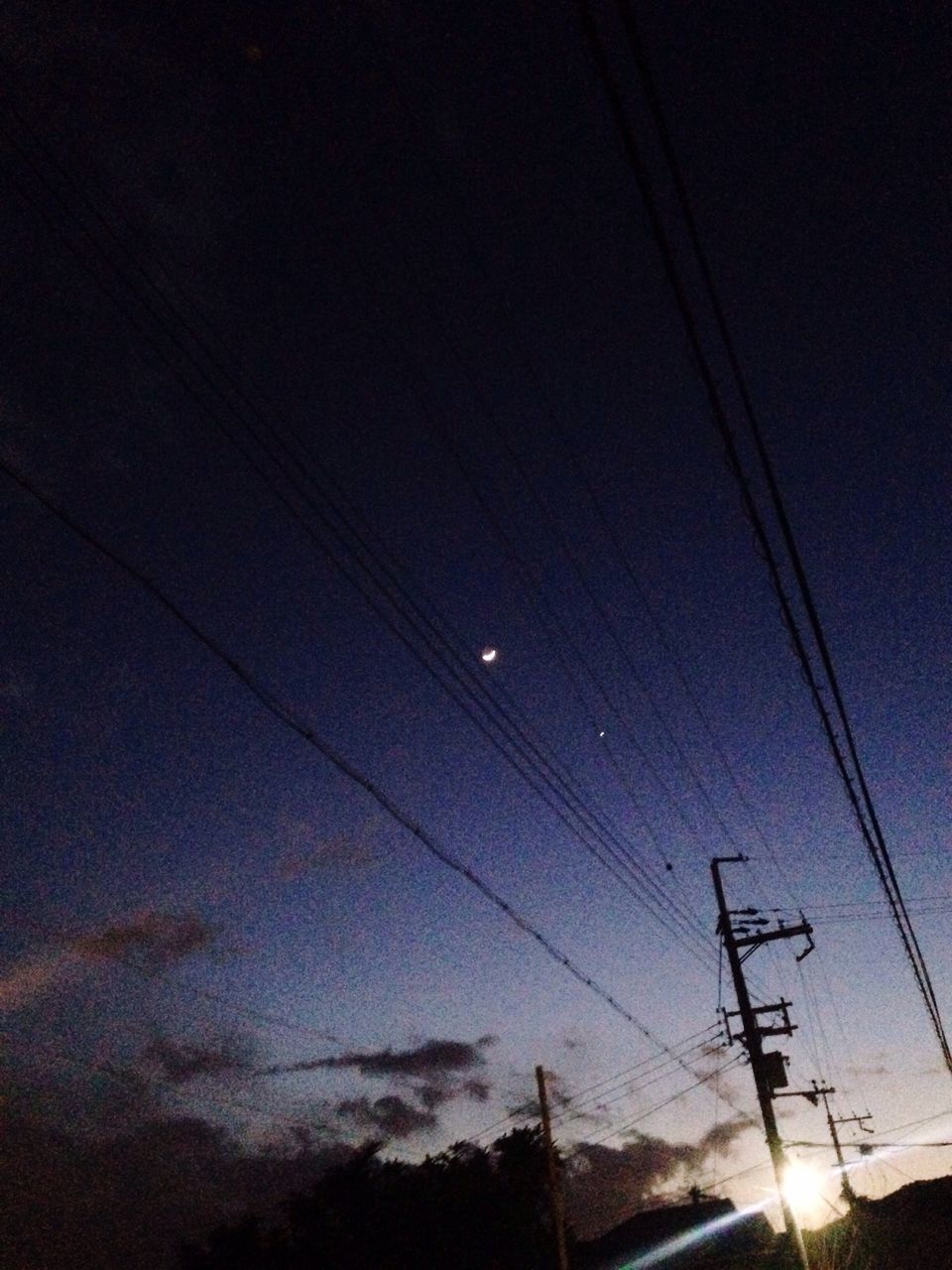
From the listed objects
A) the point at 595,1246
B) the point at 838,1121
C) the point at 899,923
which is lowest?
the point at 595,1246

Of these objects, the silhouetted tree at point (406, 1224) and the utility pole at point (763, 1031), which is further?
the silhouetted tree at point (406, 1224)

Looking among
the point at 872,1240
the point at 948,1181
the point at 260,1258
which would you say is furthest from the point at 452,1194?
the point at 948,1181

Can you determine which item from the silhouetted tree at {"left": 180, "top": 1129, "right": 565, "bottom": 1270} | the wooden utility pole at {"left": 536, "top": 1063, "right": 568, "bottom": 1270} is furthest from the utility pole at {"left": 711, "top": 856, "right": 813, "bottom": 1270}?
the silhouetted tree at {"left": 180, "top": 1129, "right": 565, "bottom": 1270}

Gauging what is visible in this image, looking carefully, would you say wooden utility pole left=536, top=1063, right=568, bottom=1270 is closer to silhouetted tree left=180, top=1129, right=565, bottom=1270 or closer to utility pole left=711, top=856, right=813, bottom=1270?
utility pole left=711, top=856, right=813, bottom=1270

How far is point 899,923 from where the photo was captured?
12.6m

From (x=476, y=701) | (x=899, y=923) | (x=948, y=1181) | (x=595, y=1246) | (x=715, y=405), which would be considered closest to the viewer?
(x=715, y=405)

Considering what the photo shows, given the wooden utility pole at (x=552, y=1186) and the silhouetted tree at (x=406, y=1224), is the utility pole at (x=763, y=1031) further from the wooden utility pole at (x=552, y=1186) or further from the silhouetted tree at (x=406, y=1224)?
the silhouetted tree at (x=406, y=1224)

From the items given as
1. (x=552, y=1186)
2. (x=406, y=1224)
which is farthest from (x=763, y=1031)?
(x=406, y=1224)

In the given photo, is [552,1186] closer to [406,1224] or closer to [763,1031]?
[763,1031]

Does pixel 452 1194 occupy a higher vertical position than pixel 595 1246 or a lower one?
higher

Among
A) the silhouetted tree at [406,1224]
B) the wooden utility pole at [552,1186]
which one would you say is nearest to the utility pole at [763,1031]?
the wooden utility pole at [552,1186]

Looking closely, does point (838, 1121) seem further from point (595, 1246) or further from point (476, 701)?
point (476, 701)

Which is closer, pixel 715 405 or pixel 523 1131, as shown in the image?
pixel 715 405

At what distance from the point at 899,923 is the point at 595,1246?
61210mm
